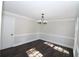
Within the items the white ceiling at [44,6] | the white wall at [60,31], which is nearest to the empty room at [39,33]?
the white wall at [60,31]

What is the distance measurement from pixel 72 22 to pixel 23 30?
239cm

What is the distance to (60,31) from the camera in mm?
2883

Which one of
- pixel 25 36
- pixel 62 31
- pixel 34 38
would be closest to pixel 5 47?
pixel 25 36

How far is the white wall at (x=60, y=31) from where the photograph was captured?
8.25 feet

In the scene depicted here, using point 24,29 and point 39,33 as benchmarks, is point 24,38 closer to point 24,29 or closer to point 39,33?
point 24,29

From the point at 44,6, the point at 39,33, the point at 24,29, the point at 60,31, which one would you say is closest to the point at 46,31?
the point at 39,33

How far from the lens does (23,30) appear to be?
2914 mm

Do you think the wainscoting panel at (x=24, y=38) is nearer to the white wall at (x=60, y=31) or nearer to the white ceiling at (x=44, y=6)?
the white wall at (x=60, y=31)

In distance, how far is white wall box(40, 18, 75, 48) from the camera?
2515 mm

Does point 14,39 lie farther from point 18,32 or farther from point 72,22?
point 72,22

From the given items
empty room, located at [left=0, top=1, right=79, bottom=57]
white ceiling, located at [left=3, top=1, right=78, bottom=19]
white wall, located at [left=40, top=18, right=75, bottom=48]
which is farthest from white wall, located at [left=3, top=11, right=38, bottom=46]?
white ceiling, located at [left=3, top=1, right=78, bottom=19]

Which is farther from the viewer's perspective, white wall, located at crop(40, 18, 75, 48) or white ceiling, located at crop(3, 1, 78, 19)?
white wall, located at crop(40, 18, 75, 48)

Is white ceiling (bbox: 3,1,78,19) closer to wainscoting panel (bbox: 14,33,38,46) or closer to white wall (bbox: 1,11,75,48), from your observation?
white wall (bbox: 1,11,75,48)

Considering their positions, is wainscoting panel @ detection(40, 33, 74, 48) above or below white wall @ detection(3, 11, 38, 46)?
below
